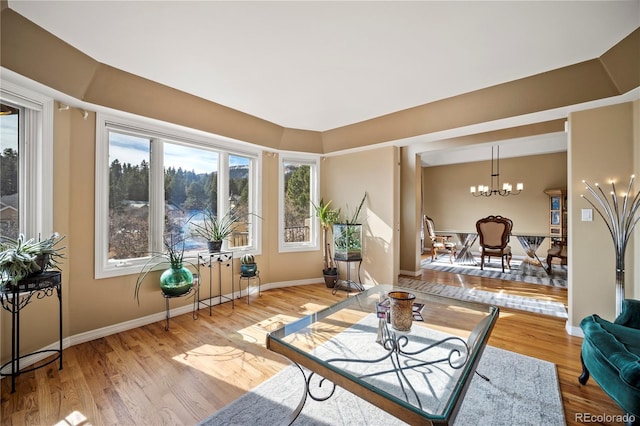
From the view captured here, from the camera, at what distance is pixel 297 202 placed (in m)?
4.68

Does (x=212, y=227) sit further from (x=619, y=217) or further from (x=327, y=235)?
(x=619, y=217)

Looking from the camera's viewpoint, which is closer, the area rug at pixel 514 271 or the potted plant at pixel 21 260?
the potted plant at pixel 21 260

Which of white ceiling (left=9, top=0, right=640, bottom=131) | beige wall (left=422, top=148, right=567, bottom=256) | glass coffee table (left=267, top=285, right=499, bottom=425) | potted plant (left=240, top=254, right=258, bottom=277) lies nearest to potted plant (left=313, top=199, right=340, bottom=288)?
potted plant (left=240, top=254, right=258, bottom=277)

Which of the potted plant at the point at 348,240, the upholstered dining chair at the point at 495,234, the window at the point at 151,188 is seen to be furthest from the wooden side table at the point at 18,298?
the upholstered dining chair at the point at 495,234

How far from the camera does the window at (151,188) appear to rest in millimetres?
2762

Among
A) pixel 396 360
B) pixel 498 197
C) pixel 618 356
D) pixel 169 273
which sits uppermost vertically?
pixel 498 197

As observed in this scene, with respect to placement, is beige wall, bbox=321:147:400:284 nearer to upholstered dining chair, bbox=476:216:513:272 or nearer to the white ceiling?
the white ceiling

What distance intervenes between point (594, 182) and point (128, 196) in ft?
16.2

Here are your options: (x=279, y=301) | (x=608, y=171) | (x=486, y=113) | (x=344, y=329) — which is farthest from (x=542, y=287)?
(x=279, y=301)

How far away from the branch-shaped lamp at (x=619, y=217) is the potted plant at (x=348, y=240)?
107 inches

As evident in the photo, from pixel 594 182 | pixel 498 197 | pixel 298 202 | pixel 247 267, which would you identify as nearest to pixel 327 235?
pixel 298 202

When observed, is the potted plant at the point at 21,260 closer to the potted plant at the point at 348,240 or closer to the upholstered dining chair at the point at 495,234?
the potted plant at the point at 348,240

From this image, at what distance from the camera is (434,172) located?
8.72 metres

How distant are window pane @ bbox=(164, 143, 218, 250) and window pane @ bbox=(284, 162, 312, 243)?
1.23 metres
